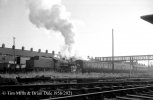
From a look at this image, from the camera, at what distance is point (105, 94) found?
7195 mm

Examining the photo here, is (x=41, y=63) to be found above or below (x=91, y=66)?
above

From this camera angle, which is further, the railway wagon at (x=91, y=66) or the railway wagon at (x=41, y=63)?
the railway wagon at (x=91, y=66)

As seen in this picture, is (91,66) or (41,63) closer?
(41,63)

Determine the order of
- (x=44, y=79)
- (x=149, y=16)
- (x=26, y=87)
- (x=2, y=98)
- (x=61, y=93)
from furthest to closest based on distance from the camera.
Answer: (x=44, y=79) < (x=26, y=87) < (x=61, y=93) < (x=2, y=98) < (x=149, y=16)

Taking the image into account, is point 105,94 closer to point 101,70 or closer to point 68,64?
point 68,64

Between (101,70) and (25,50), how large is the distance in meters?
36.9

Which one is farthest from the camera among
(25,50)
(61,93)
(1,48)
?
(25,50)

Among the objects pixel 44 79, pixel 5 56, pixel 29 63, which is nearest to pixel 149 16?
pixel 44 79

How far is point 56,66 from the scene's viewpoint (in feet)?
91.9

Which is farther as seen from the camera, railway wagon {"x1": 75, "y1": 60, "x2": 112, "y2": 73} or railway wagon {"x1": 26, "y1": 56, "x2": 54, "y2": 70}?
railway wagon {"x1": 75, "y1": 60, "x2": 112, "y2": 73}

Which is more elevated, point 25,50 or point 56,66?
point 25,50

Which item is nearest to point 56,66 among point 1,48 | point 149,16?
point 149,16

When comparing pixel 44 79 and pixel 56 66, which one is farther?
pixel 56 66

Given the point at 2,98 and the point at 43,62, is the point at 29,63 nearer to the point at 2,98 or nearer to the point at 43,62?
the point at 43,62
